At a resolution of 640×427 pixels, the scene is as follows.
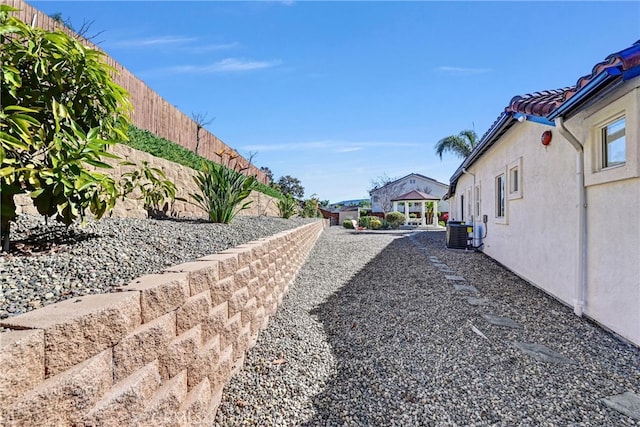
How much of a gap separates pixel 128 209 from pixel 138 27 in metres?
3.36

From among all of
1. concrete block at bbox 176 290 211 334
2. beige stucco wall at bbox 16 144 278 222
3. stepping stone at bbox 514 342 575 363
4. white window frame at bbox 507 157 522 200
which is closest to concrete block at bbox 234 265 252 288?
concrete block at bbox 176 290 211 334

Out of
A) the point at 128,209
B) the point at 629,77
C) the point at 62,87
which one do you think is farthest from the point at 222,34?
the point at 629,77

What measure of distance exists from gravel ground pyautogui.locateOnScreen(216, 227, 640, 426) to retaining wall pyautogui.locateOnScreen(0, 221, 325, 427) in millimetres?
556

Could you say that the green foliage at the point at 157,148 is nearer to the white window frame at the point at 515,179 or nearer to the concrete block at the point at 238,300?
the concrete block at the point at 238,300

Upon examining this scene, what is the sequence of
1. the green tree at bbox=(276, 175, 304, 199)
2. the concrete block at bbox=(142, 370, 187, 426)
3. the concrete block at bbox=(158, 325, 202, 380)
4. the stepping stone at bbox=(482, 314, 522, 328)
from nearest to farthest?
1. the concrete block at bbox=(142, 370, 187, 426)
2. the concrete block at bbox=(158, 325, 202, 380)
3. the stepping stone at bbox=(482, 314, 522, 328)
4. the green tree at bbox=(276, 175, 304, 199)

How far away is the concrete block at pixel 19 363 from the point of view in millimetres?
927

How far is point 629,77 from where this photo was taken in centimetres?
322

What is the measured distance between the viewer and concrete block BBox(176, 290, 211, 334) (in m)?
1.86

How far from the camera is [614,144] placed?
3.96 meters

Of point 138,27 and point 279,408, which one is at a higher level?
point 138,27

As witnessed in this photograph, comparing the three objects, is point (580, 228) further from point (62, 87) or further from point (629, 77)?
point (62, 87)

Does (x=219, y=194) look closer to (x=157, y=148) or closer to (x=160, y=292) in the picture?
(x=157, y=148)

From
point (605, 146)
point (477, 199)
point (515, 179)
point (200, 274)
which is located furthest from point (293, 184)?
point (200, 274)

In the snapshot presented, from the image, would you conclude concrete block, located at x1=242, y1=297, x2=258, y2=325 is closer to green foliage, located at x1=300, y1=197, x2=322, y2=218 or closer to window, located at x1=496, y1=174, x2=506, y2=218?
window, located at x1=496, y1=174, x2=506, y2=218
